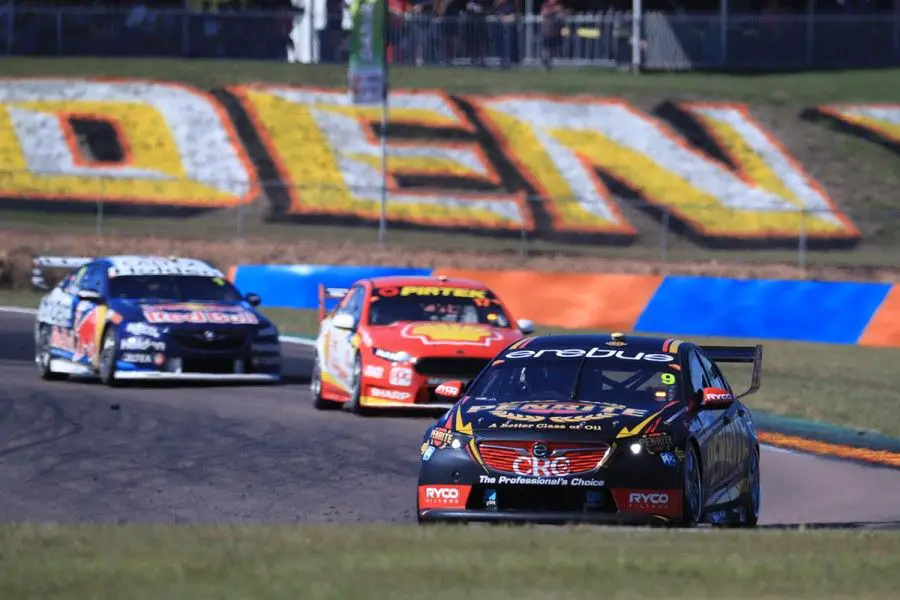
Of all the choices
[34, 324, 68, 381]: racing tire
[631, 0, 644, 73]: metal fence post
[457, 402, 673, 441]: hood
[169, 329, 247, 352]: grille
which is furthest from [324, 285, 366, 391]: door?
[631, 0, 644, 73]: metal fence post

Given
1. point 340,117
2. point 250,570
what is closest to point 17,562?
point 250,570

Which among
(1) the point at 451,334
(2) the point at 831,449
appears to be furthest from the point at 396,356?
(2) the point at 831,449

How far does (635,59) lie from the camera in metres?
45.5

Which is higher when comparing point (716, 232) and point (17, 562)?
point (17, 562)

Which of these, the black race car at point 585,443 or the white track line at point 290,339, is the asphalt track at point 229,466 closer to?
the black race car at point 585,443

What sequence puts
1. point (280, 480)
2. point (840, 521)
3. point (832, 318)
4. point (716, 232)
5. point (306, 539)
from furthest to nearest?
point (716, 232), point (832, 318), point (280, 480), point (840, 521), point (306, 539)

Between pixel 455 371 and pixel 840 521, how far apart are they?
19.8 feet

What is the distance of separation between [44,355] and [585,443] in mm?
11762

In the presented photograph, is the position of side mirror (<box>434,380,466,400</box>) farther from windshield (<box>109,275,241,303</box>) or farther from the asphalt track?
windshield (<box>109,275,241,303</box>)

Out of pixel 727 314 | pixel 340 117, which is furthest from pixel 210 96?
pixel 727 314

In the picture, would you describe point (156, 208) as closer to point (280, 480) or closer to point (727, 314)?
point (727, 314)

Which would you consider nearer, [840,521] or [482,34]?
[840,521]

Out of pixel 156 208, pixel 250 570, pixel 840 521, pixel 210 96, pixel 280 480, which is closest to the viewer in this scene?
pixel 250 570

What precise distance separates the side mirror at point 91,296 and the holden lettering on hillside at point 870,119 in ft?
79.6
